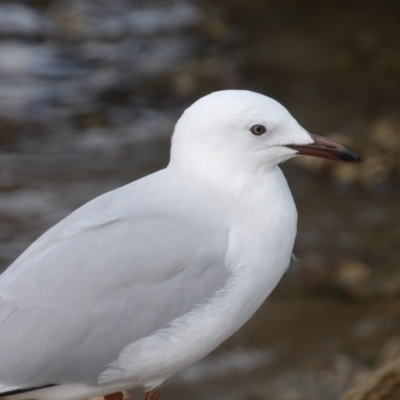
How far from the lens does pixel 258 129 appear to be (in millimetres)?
2975

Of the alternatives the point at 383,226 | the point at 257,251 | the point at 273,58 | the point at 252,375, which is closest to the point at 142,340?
the point at 257,251

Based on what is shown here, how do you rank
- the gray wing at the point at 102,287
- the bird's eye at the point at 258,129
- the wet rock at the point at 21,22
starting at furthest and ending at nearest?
the wet rock at the point at 21,22 < the bird's eye at the point at 258,129 < the gray wing at the point at 102,287

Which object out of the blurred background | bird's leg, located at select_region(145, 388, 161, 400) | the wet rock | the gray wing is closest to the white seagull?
the gray wing

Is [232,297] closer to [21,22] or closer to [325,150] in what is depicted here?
[325,150]

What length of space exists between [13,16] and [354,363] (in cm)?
734

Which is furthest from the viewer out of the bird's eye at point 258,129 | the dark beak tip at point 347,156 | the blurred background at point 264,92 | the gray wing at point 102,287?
the blurred background at point 264,92

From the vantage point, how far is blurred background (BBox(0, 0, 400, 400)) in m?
5.71

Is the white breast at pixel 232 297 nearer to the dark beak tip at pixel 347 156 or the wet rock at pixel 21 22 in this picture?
the dark beak tip at pixel 347 156

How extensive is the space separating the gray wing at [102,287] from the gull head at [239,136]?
0.19m

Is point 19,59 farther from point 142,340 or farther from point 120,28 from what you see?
point 142,340

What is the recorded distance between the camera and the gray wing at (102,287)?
286 centimetres

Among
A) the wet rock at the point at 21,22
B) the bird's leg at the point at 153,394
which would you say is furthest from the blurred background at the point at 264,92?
the bird's leg at the point at 153,394

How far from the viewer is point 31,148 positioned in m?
8.52

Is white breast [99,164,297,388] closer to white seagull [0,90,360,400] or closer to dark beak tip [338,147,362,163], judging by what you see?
white seagull [0,90,360,400]
